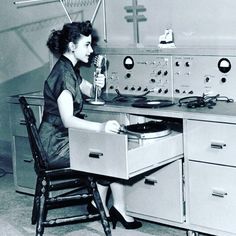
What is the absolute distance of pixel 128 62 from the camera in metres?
A: 3.50

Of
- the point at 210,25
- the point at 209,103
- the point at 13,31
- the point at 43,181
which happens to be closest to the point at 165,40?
the point at 210,25

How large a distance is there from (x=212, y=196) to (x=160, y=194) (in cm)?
33

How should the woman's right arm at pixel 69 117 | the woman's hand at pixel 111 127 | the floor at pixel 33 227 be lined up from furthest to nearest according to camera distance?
the floor at pixel 33 227 → the woman's right arm at pixel 69 117 → the woman's hand at pixel 111 127

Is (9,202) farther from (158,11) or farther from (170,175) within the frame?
(158,11)

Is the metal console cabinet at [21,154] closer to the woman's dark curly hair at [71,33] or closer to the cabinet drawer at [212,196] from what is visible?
the woman's dark curly hair at [71,33]

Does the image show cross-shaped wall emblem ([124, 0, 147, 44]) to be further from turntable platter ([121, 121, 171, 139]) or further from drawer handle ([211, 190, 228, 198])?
drawer handle ([211, 190, 228, 198])

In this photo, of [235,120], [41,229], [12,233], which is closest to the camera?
[235,120]

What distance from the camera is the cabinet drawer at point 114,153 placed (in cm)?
248

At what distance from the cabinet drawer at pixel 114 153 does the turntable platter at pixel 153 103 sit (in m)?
0.30

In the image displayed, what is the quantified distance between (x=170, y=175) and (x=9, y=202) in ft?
4.38

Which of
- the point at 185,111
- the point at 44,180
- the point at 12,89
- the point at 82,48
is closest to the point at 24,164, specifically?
the point at 44,180

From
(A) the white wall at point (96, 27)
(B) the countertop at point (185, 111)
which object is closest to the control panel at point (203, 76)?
(B) the countertop at point (185, 111)

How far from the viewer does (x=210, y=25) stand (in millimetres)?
3414

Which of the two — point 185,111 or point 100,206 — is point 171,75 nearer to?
point 185,111
